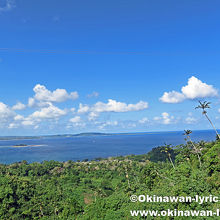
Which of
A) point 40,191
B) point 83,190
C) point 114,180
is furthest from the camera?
point 114,180

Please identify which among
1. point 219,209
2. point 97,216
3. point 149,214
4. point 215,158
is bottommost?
point 97,216

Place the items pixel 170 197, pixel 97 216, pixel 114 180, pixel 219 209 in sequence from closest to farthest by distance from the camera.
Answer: pixel 219 209 < pixel 170 197 < pixel 97 216 < pixel 114 180

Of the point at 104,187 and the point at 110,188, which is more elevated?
the point at 104,187

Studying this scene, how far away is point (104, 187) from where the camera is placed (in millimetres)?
71812

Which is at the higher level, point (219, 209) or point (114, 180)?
point (219, 209)

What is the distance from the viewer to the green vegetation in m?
23.8

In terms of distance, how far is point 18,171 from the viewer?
9106 centimetres

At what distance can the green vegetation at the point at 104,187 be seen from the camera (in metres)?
23.8

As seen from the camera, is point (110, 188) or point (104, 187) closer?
point (104, 187)

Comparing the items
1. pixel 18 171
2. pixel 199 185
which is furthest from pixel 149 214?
pixel 18 171

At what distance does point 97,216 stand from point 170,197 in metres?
10.4

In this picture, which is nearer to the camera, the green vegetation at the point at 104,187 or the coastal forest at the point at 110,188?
the coastal forest at the point at 110,188

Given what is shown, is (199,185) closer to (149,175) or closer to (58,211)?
(149,175)

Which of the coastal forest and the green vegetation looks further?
the green vegetation
